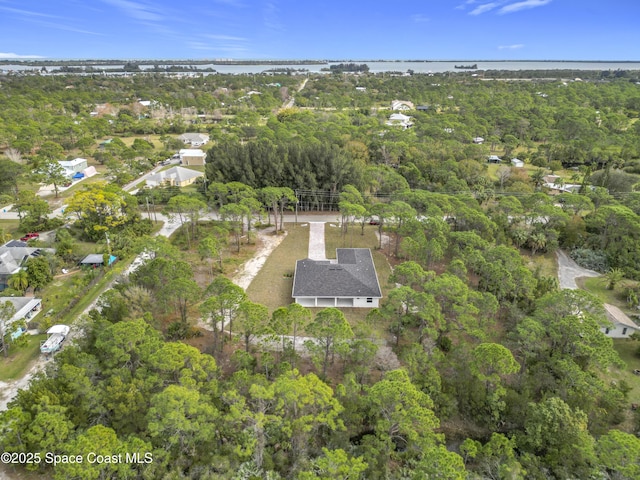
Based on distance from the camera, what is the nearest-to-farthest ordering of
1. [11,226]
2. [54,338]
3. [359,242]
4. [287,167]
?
[54,338] < [359,242] < [11,226] < [287,167]

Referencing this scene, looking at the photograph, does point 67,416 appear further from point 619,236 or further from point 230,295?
point 619,236

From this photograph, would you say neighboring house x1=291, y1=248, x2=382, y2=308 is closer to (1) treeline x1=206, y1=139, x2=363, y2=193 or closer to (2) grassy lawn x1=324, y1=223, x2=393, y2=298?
(2) grassy lawn x1=324, y1=223, x2=393, y2=298

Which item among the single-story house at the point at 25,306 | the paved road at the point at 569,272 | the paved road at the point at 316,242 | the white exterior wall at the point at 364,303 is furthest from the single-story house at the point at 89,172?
the paved road at the point at 569,272

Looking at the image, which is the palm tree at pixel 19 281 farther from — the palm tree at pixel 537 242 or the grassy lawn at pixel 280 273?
the palm tree at pixel 537 242

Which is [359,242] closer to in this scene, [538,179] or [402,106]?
[538,179]

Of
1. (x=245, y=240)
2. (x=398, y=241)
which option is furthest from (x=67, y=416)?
(x=398, y=241)

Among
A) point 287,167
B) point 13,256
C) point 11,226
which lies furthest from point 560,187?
point 11,226
